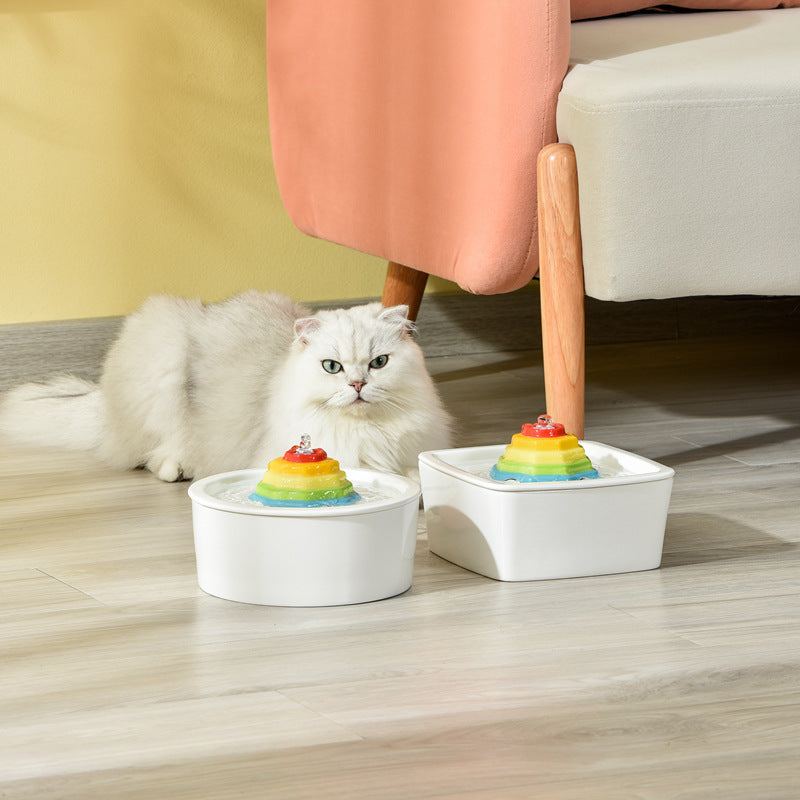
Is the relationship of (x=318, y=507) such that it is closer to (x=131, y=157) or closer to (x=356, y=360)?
(x=356, y=360)

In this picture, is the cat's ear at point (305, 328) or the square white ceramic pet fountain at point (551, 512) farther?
the cat's ear at point (305, 328)

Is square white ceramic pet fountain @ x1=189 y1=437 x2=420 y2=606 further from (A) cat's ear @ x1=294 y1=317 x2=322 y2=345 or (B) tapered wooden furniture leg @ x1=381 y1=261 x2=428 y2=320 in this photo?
(B) tapered wooden furniture leg @ x1=381 y1=261 x2=428 y2=320

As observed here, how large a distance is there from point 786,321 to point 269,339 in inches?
56.2

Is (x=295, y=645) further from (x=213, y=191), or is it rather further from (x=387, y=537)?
(x=213, y=191)

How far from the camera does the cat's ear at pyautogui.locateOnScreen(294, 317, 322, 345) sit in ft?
5.01

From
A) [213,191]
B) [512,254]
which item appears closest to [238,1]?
[213,191]

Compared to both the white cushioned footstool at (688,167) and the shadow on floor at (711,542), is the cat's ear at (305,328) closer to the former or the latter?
the white cushioned footstool at (688,167)

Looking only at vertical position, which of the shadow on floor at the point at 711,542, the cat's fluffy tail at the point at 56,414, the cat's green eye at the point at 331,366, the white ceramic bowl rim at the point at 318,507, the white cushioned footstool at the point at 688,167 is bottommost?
the shadow on floor at the point at 711,542

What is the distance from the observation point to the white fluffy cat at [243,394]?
151 cm

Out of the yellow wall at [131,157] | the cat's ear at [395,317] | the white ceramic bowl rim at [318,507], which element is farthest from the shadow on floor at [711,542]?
the yellow wall at [131,157]

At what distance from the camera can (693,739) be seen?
34.7 inches

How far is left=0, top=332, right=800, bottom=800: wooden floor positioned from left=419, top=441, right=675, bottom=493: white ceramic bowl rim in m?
0.10

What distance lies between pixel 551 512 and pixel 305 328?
0.45m

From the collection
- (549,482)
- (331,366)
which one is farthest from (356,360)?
(549,482)
